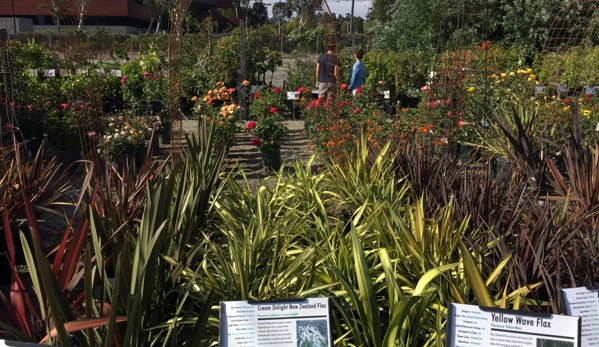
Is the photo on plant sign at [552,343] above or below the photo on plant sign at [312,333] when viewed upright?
above

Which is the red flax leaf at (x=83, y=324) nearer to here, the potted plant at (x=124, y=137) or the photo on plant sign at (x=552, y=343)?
the photo on plant sign at (x=552, y=343)

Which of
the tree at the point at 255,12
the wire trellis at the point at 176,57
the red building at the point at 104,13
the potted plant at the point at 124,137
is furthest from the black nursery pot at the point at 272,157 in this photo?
the red building at the point at 104,13

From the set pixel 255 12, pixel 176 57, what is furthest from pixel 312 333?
pixel 255 12

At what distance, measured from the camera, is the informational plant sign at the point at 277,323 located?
184 centimetres

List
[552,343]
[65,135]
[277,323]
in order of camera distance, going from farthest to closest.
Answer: [65,135] < [277,323] < [552,343]

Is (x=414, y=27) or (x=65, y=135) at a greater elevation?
(x=414, y=27)

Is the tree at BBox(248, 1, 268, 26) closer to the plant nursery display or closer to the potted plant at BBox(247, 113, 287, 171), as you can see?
the potted plant at BBox(247, 113, 287, 171)

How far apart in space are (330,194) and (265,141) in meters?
2.84

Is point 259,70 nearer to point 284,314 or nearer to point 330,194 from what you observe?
point 330,194

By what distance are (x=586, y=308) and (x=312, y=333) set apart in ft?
2.96

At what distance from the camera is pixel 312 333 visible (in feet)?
6.15

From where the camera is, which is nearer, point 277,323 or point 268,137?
point 277,323

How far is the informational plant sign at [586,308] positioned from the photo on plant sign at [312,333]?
79cm

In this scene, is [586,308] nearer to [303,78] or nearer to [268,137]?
[268,137]
